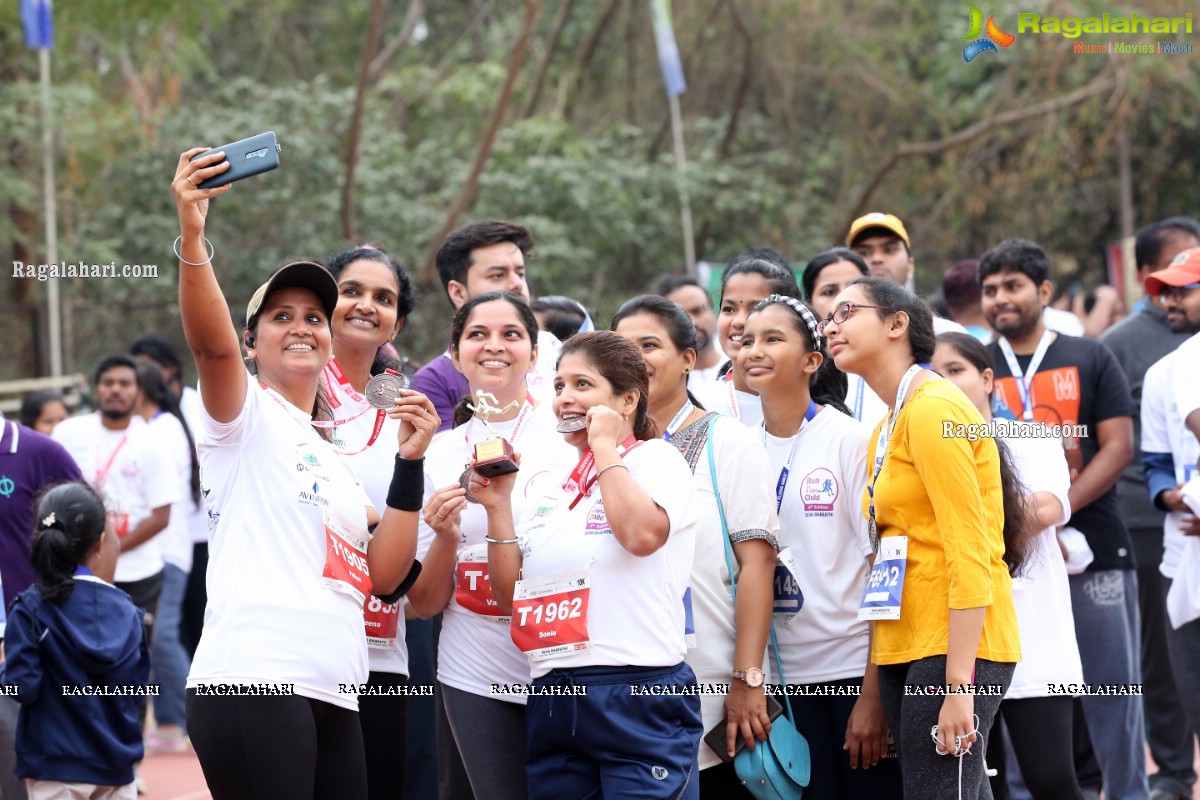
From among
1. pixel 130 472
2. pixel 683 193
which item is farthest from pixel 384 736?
pixel 683 193

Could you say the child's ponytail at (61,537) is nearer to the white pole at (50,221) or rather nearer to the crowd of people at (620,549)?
A: the crowd of people at (620,549)

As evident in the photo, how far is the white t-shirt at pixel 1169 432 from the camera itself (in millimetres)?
5375

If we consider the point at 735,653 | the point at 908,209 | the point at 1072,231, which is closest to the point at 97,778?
the point at 735,653

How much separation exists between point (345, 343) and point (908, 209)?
43.6 ft

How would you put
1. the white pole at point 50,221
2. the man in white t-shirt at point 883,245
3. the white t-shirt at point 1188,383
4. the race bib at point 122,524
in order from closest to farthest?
the white t-shirt at point 1188,383, the man in white t-shirt at point 883,245, the race bib at point 122,524, the white pole at point 50,221

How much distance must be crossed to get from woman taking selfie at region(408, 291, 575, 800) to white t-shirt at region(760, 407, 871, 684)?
796 mm

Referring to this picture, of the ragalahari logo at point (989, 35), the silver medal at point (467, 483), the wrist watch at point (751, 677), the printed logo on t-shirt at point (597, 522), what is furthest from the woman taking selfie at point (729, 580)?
the ragalahari logo at point (989, 35)

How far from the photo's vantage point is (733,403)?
4953mm

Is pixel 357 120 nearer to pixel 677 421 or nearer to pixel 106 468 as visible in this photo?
pixel 106 468

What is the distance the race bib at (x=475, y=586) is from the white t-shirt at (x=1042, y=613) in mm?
1678

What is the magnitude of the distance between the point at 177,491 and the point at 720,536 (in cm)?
450

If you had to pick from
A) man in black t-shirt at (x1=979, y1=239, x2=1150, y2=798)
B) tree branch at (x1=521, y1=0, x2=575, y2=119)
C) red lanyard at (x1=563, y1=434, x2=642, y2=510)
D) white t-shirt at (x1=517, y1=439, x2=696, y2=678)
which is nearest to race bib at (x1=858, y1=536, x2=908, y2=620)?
white t-shirt at (x1=517, y1=439, x2=696, y2=678)

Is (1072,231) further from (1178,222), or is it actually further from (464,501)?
(464,501)

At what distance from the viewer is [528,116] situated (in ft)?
53.2
